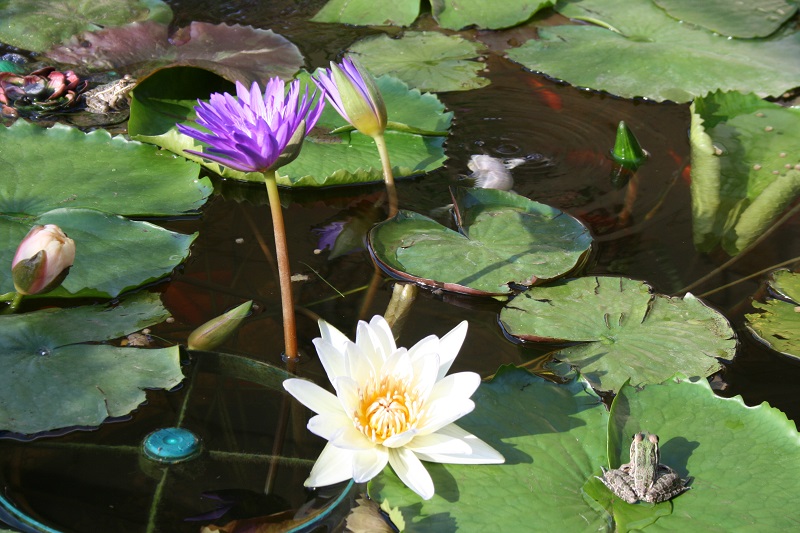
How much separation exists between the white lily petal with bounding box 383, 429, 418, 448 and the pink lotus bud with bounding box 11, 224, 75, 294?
2.69 feet

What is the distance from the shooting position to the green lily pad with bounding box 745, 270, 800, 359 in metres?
1.84

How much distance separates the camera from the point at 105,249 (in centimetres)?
194

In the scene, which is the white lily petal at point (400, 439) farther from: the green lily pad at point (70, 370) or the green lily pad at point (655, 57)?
the green lily pad at point (655, 57)

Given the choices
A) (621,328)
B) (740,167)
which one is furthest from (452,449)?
(740,167)

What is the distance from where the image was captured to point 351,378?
1381mm

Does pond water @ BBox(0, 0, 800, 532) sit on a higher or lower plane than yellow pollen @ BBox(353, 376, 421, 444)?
lower

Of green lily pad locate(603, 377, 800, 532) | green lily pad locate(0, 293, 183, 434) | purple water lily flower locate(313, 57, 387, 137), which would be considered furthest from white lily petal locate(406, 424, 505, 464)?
purple water lily flower locate(313, 57, 387, 137)

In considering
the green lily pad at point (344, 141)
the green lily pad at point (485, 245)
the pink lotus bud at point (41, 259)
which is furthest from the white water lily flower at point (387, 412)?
the green lily pad at point (344, 141)

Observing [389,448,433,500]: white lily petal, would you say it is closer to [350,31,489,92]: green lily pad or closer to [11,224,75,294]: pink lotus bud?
[11,224,75,294]: pink lotus bud

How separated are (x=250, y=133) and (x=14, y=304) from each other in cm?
73

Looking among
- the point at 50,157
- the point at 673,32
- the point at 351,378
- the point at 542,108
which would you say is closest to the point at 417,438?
the point at 351,378

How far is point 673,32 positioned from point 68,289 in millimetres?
2614

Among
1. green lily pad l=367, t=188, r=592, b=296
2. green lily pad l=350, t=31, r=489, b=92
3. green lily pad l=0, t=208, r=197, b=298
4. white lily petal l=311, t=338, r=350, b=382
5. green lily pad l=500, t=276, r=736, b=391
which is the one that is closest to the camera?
white lily petal l=311, t=338, r=350, b=382

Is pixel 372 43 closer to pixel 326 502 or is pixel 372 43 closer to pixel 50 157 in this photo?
pixel 50 157
